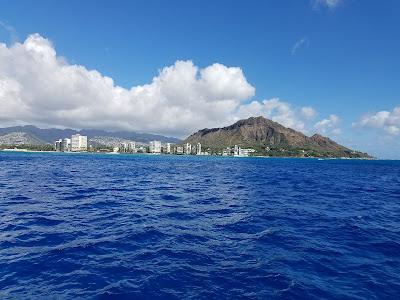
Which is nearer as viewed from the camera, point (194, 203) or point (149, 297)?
point (149, 297)

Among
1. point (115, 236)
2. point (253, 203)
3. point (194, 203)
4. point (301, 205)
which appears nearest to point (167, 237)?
point (115, 236)

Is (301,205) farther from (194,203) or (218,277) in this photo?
(218,277)

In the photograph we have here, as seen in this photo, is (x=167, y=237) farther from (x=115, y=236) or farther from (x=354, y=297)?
(x=354, y=297)

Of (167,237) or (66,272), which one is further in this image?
(167,237)

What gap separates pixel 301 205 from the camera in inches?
1484

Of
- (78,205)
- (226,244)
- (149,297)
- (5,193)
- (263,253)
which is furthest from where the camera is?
(5,193)

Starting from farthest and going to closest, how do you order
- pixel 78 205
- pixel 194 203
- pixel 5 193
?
1. pixel 5 193
2. pixel 194 203
3. pixel 78 205

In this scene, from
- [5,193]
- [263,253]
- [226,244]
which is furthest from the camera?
[5,193]

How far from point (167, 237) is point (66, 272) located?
785 centimetres

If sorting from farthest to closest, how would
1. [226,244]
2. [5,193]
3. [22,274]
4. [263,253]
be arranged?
[5,193], [226,244], [263,253], [22,274]

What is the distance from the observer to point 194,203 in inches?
1460

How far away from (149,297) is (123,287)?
55.4 inches

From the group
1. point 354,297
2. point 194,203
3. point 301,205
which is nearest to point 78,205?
point 194,203

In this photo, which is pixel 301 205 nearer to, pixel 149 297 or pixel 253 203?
pixel 253 203
